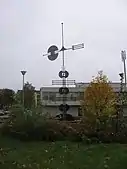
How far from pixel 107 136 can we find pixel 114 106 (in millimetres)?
18473

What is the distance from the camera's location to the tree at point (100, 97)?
120 ft

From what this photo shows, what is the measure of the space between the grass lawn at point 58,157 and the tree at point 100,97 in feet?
58.9

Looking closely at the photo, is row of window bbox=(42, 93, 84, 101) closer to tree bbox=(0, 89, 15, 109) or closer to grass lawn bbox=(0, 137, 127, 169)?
tree bbox=(0, 89, 15, 109)

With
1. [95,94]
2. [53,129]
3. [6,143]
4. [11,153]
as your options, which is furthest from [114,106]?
[11,153]

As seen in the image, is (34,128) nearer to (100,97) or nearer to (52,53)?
(52,53)

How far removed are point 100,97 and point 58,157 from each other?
26.4 m

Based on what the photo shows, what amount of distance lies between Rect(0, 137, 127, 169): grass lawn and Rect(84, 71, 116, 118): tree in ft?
58.9

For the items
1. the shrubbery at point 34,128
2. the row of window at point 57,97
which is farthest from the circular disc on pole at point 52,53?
the row of window at point 57,97

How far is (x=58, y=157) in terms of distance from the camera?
45.0ft

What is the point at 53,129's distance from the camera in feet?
68.4

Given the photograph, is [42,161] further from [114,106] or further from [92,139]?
[114,106]

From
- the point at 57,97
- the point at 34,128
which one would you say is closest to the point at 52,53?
the point at 34,128

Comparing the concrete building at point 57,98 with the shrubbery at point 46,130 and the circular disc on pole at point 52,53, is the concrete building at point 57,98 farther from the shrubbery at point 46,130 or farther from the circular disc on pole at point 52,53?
the shrubbery at point 46,130

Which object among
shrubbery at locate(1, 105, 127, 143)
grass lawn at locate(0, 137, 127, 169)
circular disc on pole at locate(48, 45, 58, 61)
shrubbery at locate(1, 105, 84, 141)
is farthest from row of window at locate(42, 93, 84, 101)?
grass lawn at locate(0, 137, 127, 169)
